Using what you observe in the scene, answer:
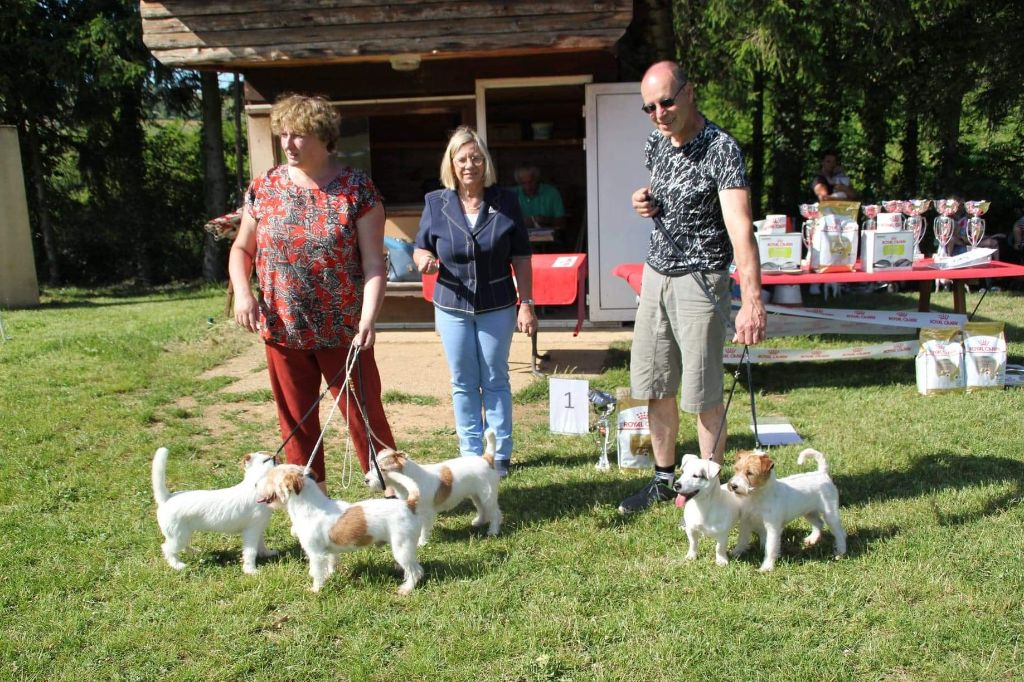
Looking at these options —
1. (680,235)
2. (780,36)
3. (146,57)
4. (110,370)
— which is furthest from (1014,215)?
(146,57)

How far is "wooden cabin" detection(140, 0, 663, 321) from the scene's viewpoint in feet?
22.5

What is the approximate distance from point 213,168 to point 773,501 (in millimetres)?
11627

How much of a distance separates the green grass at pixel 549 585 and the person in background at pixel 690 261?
537 mm

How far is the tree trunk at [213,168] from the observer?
12.4 meters

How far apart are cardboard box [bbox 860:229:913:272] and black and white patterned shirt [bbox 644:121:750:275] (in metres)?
2.88

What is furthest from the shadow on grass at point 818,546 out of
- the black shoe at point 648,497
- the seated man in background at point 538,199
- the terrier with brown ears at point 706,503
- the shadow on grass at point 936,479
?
the seated man in background at point 538,199

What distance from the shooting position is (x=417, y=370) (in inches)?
254

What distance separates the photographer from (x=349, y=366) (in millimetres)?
3170

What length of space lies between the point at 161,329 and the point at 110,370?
164cm

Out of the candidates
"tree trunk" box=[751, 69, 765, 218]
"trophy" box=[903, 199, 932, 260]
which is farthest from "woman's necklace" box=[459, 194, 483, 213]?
"tree trunk" box=[751, 69, 765, 218]

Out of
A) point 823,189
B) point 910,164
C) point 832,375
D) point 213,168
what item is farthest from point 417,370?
point 910,164

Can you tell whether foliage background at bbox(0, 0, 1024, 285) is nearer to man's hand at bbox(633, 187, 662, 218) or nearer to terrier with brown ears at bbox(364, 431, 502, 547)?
man's hand at bbox(633, 187, 662, 218)

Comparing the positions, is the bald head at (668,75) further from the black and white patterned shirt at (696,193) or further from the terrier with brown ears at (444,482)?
the terrier with brown ears at (444,482)

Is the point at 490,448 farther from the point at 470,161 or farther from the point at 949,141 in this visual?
the point at 949,141
